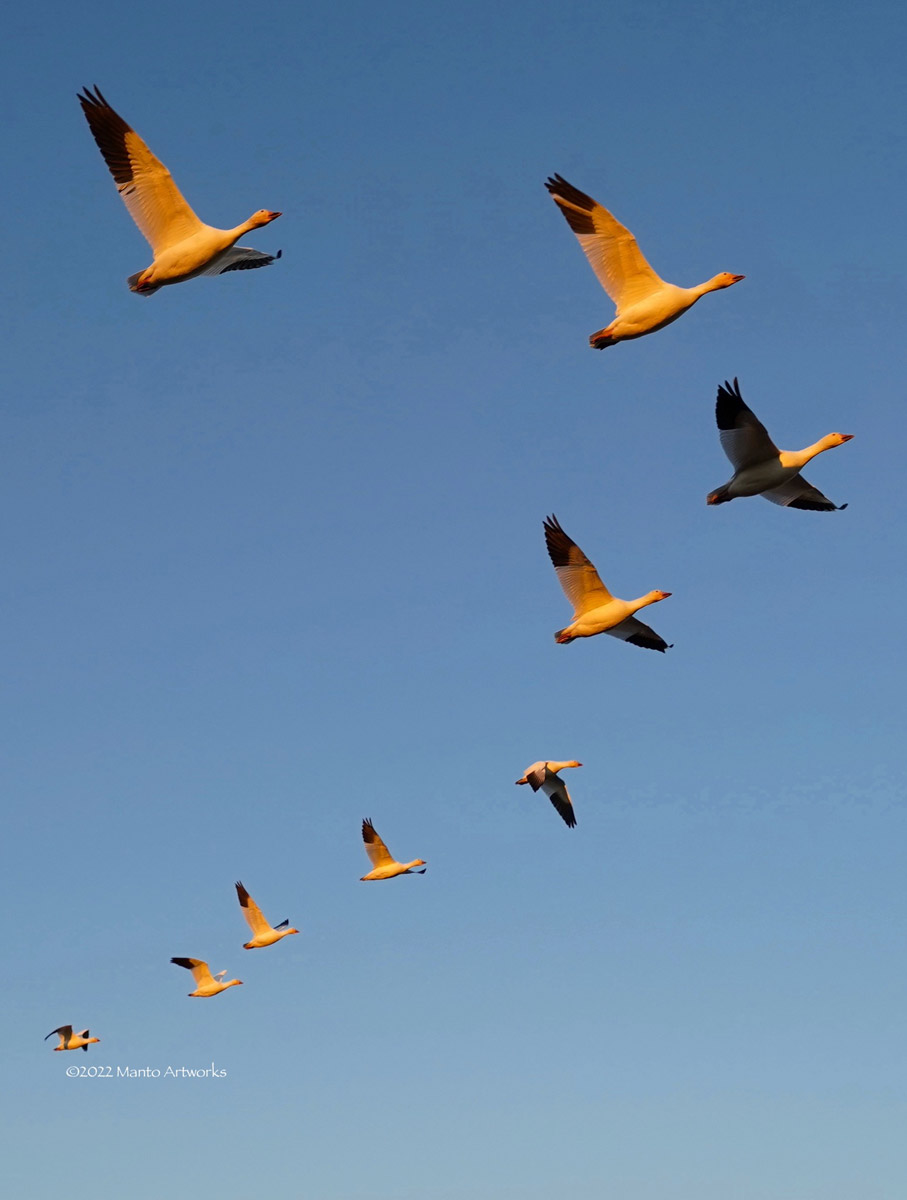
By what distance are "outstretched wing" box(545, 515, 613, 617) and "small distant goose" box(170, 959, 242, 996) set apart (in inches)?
1060

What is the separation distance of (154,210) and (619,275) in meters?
7.82

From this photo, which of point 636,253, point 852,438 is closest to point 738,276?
point 636,253

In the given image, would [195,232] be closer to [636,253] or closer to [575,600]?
[636,253]

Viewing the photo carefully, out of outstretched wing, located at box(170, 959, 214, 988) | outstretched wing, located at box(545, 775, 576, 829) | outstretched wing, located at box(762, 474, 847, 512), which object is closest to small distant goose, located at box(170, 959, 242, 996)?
outstretched wing, located at box(170, 959, 214, 988)

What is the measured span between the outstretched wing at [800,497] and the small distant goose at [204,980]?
3026cm

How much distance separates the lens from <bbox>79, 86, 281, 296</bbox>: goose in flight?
24609 millimetres

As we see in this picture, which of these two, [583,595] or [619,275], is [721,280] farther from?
[583,595]

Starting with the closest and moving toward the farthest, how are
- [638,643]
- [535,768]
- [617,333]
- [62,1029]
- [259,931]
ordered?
[617,333]
[638,643]
[535,768]
[259,931]
[62,1029]

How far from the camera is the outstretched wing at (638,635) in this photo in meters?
32.2

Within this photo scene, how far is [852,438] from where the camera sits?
3052 cm

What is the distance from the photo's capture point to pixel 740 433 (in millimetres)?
27641

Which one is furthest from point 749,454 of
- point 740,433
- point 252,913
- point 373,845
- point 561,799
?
point 252,913

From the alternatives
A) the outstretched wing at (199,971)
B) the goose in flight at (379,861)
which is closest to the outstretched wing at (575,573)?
the goose in flight at (379,861)

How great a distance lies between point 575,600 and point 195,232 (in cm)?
1061
